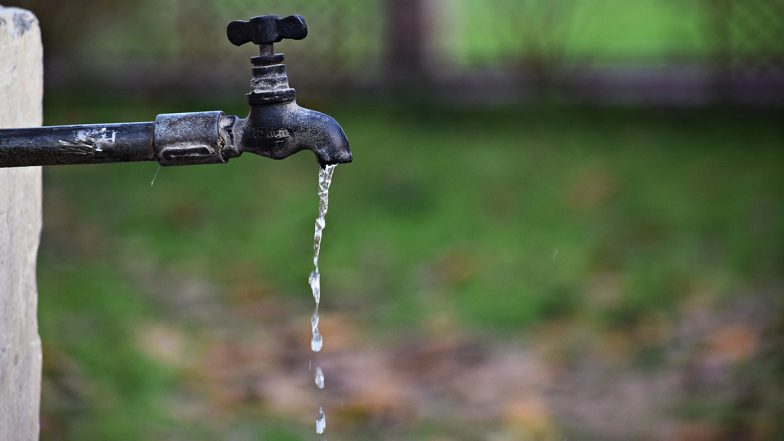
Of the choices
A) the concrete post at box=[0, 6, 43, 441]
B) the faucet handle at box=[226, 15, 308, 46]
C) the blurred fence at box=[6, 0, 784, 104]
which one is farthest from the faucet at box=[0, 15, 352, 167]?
the blurred fence at box=[6, 0, 784, 104]

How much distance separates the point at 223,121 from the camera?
4.66ft

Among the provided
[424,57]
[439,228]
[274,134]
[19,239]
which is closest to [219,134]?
[274,134]

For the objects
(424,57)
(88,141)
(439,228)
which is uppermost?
(424,57)

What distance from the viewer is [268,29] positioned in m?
1.42

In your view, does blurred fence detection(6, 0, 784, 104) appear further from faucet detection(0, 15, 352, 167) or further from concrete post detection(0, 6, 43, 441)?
faucet detection(0, 15, 352, 167)

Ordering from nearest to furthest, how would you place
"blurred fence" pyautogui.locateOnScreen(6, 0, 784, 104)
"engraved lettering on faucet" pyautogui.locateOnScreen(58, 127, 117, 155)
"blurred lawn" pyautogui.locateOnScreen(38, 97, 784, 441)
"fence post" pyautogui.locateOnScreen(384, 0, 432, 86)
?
"engraved lettering on faucet" pyautogui.locateOnScreen(58, 127, 117, 155) < "blurred lawn" pyautogui.locateOnScreen(38, 97, 784, 441) < "blurred fence" pyautogui.locateOnScreen(6, 0, 784, 104) < "fence post" pyautogui.locateOnScreen(384, 0, 432, 86)

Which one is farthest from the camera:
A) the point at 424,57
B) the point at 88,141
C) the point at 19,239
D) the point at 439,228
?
the point at 424,57

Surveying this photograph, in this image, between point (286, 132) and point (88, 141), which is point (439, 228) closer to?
point (286, 132)

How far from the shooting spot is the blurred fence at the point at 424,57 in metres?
5.23

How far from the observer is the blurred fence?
5.23 meters

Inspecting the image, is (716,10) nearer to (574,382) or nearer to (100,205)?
(574,382)

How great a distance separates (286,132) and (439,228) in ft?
9.33

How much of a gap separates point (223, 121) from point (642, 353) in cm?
227

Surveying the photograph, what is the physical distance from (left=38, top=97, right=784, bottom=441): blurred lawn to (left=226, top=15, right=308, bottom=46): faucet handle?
5.22ft
